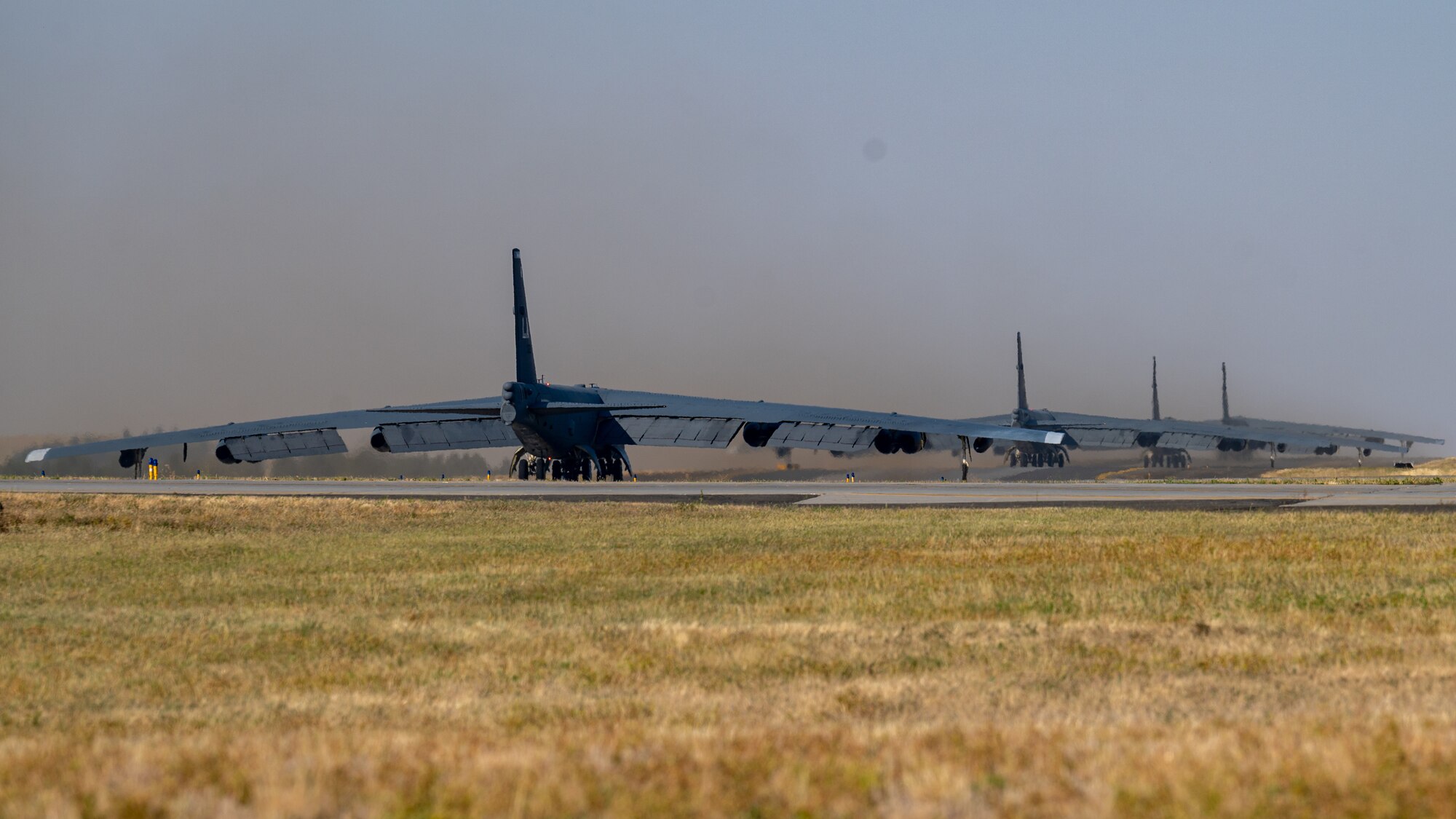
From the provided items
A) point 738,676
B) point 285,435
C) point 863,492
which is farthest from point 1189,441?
point 738,676

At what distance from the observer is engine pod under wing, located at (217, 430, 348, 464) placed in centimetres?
6650

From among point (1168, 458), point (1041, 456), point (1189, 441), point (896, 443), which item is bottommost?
point (1168, 458)

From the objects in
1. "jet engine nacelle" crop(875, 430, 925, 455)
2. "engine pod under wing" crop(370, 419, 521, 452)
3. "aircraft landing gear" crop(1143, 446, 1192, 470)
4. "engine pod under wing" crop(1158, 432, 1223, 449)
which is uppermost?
"engine pod under wing" crop(370, 419, 521, 452)

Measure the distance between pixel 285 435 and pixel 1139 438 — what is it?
53469 millimetres

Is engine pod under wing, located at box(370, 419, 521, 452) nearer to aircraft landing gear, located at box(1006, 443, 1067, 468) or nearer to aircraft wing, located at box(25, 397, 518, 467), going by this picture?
aircraft wing, located at box(25, 397, 518, 467)

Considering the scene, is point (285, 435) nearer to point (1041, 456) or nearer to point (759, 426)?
point (759, 426)

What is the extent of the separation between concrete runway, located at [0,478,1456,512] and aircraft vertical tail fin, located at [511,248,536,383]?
934 cm

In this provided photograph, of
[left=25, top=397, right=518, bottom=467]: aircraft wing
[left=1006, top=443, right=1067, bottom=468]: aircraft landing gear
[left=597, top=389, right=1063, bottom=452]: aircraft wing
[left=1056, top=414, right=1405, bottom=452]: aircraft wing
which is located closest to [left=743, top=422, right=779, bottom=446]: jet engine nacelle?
[left=597, top=389, right=1063, bottom=452]: aircraft wing

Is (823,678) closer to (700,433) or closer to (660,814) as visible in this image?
(660,814)

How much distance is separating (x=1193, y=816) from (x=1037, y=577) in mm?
13801

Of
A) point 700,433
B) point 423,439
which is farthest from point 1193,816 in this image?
point 423,439

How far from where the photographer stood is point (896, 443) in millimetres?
55688

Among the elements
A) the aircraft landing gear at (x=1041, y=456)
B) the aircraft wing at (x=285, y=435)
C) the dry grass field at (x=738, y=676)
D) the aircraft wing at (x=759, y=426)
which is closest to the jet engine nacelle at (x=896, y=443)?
the aircraft wing at (x=759, y=426)

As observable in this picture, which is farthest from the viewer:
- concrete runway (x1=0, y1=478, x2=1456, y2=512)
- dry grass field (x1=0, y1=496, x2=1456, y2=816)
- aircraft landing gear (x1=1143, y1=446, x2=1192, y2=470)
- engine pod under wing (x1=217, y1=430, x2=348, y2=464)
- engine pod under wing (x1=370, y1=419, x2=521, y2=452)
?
aircraft landing gear (x1=1143, y1=446, x2=1192, y2=470)
